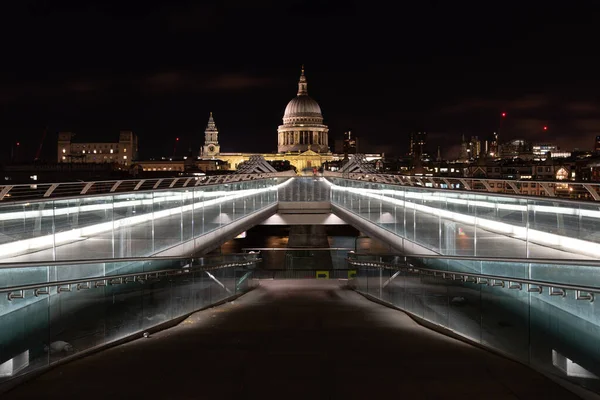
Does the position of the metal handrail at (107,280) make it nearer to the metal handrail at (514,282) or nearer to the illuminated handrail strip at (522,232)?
the metal handrail at (514,282)

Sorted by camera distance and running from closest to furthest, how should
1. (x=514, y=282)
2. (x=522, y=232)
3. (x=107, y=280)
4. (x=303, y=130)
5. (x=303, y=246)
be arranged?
(x=514, y=282) < (x=107, y=280) < (x=522, y=232) < (x=303, y=246) < (x=303, y=130)

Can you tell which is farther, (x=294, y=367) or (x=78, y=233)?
(x=78, y=233)

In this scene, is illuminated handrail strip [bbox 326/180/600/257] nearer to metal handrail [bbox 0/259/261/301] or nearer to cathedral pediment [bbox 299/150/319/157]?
metal handrail [bbox 0/259/261/301]

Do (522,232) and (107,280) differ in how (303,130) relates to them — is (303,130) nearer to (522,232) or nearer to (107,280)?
(522,232)

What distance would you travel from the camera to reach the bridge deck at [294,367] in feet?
19.3

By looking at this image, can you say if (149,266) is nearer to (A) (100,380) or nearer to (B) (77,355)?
(B) (77,355)

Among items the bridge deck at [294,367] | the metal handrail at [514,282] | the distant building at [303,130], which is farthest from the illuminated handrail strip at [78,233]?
the distant building at [303,130]

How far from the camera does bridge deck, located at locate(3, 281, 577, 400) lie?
19.3ft

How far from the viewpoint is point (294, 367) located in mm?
6613

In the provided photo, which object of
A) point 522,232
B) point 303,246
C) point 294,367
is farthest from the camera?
point 303,246

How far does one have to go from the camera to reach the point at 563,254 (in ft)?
31.8

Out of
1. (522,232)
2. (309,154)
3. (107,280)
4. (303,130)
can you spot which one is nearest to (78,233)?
(107,280)

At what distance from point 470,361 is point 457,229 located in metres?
6.01

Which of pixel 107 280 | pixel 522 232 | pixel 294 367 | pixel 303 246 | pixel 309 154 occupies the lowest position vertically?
pixel 303 246
